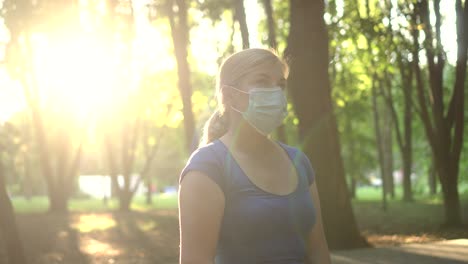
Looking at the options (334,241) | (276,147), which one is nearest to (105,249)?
(334,241)

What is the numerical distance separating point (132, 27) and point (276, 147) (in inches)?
1092

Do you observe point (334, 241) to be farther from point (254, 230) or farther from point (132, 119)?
point (132, 119)

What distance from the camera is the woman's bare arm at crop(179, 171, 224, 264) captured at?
Result: 108 inches

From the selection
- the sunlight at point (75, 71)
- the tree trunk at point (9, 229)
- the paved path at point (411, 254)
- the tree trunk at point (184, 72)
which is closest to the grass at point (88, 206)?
the sunlight at point (75, 71)

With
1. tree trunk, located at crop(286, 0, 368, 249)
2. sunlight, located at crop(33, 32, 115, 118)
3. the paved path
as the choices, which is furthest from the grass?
the paved path

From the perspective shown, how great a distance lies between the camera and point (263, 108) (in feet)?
10.3

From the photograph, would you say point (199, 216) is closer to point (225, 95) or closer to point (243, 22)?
point (225, 95)

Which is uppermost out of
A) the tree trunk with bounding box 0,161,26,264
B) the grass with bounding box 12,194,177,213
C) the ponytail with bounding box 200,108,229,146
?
the ponytail with bounding box 200,108,229,146

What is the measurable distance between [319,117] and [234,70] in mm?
9765

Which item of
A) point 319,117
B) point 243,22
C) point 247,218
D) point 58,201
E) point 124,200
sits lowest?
point 124,200

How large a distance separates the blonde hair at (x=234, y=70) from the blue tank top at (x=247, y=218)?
→ 0.96 ft

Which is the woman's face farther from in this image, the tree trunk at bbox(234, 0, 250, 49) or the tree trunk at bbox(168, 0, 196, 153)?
the tree trunk at bbox(168, 0, 196, 153)

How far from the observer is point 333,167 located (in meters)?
12.5

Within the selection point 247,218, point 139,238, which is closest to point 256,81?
point 247,218
